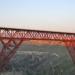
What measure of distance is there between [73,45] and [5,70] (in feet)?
33.1

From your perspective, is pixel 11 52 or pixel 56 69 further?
pixel 56 69

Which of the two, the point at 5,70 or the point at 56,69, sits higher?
the point at 5,70

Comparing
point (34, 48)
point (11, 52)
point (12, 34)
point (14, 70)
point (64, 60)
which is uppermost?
point (12, 34)

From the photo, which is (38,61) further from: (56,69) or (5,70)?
(5,70)

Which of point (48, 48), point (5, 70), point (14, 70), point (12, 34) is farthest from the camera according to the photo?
point (48, 48)

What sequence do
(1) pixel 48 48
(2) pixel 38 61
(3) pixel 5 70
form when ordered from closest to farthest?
(3) pixel 5 70
(2) pixel 38 61
(1) pixel 48 48

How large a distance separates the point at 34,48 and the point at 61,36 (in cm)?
3970

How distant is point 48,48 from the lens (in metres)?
70.9

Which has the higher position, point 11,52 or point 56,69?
point 11,52

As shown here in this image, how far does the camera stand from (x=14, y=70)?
122 feet

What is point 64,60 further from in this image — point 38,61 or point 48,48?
point 48,48

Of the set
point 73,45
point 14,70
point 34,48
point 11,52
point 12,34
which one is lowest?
point 34,48

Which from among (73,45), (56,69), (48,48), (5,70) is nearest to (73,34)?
(73,45)

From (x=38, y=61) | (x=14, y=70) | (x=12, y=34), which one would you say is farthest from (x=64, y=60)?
(x=12, y=34)
